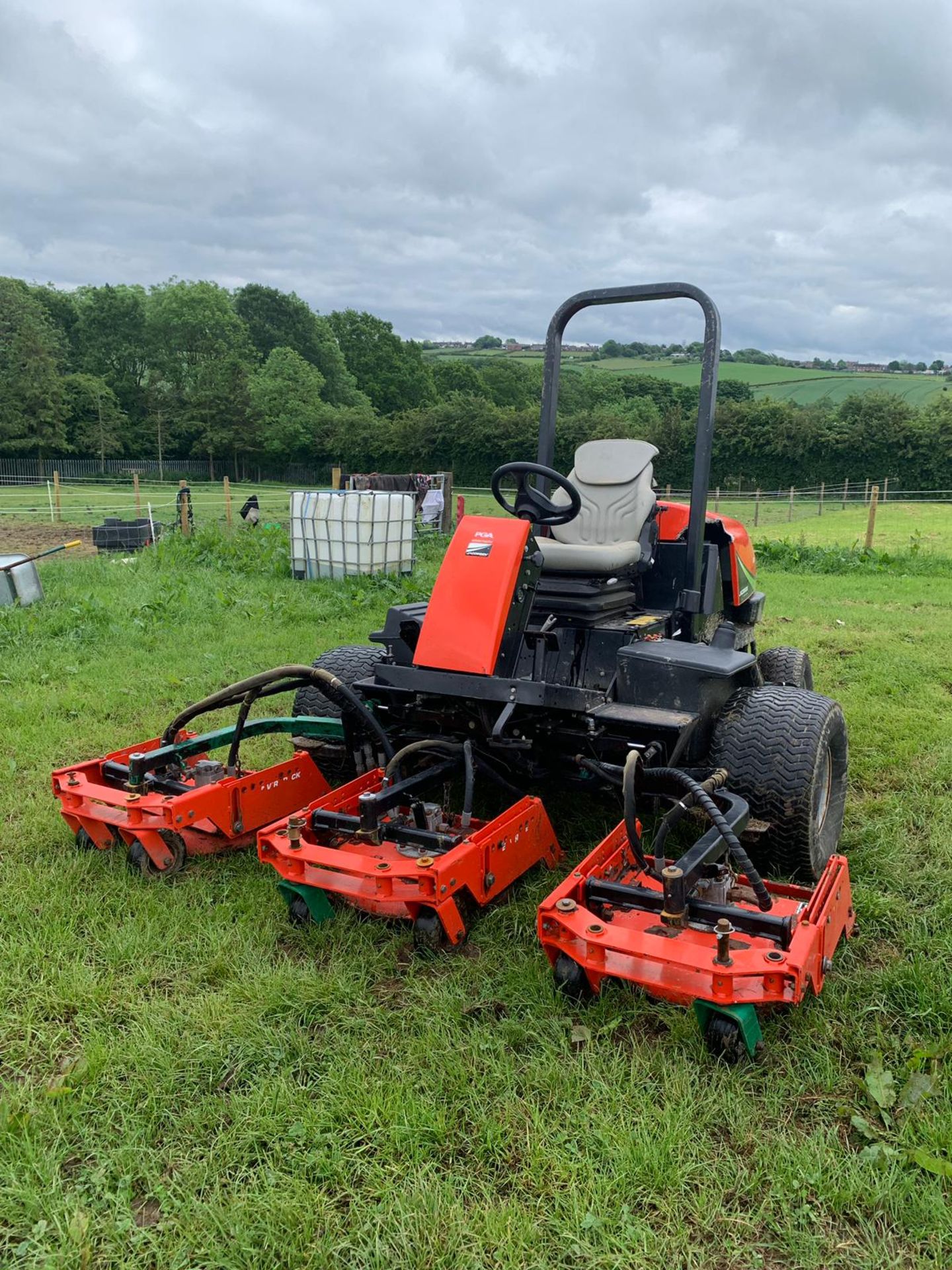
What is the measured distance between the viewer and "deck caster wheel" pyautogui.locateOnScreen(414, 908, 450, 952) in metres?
3.04

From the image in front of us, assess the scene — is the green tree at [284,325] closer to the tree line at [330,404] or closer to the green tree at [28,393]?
the tree line at [330,404]

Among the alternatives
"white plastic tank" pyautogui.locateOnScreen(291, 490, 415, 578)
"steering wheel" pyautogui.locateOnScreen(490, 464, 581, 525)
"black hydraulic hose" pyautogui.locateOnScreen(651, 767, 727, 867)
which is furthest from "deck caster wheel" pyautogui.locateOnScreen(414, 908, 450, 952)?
"white plastic tank" pyautogui.locateOnScreen(291, 490, 415, 578)

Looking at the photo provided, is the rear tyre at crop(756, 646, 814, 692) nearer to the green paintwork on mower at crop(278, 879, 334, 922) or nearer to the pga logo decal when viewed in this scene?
the pga logo decal

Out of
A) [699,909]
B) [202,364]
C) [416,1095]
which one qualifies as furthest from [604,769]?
[202,364]

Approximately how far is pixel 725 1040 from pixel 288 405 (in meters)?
53.4

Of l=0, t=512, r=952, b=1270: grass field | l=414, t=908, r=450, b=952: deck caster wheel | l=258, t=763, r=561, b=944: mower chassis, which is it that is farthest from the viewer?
l=414, t=908, r=450, b=952: deck caster wheel

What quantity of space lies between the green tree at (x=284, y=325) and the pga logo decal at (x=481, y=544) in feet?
210

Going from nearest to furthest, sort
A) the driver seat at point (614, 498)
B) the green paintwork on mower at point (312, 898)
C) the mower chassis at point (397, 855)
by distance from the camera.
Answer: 1. the mower chassis at point (397, 855)
2. the green paintwork on mower at point (312, 898)
3. the driver seat at point (614, 498)

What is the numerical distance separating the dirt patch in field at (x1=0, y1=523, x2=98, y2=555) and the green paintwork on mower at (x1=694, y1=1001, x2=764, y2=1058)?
1210cm

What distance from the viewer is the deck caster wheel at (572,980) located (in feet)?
9.08

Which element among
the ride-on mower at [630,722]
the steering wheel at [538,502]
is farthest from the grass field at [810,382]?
the steering wheel at [538,502]

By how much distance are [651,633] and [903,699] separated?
2.81 metres

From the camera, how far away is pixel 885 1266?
76.3 inches

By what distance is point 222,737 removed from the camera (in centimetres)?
396
